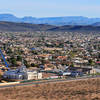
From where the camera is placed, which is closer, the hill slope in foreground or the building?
the hill slope in foreground

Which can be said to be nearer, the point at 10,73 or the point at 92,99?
the point at 92,99

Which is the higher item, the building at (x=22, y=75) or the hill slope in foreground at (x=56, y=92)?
the hill slope in foreground at (x=56, y=92)

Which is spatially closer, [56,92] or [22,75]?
[56,92]

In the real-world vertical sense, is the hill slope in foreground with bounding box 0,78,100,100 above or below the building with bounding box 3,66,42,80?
above

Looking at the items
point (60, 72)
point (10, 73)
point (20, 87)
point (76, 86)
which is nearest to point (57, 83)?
point (76, 86)

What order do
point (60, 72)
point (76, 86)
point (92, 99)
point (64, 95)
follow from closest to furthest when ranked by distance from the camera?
point (92, 99) → point (64, 95) → point (76, 86) → point (60, 72)

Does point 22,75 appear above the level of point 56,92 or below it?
below

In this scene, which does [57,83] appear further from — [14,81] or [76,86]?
[14,81]

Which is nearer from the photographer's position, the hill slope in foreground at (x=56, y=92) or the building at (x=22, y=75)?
the hill slope in foreground at (x=56, y=92)
